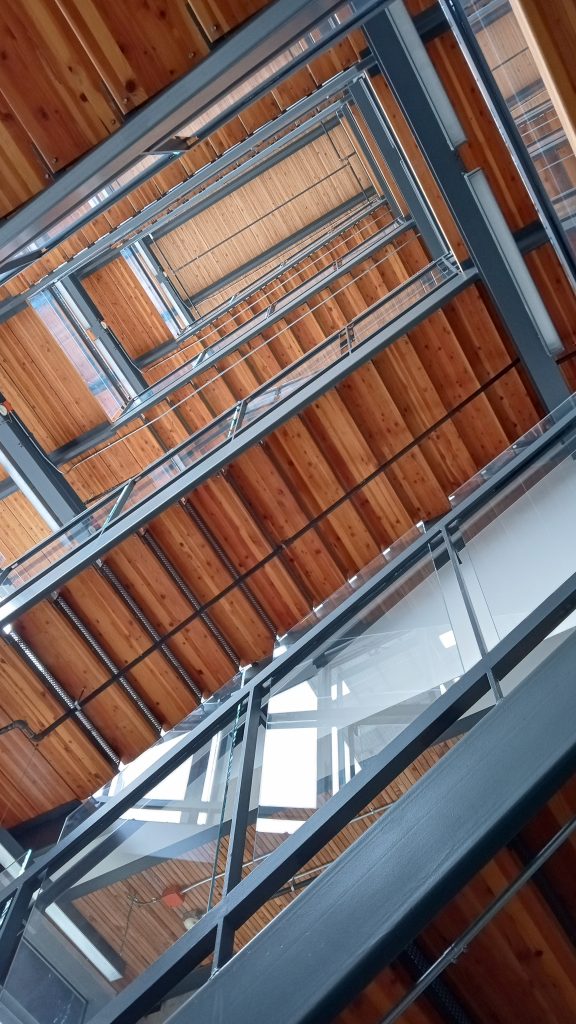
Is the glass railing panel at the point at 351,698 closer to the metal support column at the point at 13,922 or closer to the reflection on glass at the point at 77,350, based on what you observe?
the metal support column at the point at 13,922

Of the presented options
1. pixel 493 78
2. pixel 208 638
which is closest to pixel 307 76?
pixel 493 78

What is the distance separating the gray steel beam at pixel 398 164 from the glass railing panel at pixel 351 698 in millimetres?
5818

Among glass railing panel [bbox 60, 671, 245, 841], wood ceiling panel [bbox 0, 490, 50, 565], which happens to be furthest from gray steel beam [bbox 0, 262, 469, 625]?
wood ceiling panel [bbox 0, 490, 50, 565]

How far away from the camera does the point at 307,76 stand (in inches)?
404

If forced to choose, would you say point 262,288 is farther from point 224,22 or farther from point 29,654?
point 224,22

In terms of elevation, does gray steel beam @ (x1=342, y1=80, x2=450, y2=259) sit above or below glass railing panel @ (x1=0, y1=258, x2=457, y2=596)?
above

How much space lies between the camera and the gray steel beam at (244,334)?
11930 millimetres

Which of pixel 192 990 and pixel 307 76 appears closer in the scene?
pixel 192 990

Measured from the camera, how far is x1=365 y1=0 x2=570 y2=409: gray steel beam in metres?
8.10

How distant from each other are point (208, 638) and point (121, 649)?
86 centimetres

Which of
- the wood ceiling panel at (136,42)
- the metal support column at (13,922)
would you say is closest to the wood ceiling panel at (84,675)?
the metal support column at (13,922)

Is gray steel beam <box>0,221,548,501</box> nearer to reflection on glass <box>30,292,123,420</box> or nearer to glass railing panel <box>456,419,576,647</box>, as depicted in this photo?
reflection on glass <box>30,292,123,420</box>

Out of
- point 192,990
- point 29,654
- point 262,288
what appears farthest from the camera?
point 262,288

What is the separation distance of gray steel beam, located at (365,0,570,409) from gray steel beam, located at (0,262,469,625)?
348 mm
